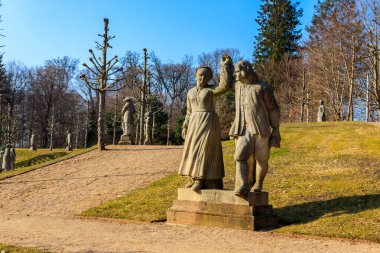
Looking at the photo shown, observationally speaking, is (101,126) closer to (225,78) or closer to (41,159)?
(41,159)

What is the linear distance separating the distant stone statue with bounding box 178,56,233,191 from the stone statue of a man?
0.57m

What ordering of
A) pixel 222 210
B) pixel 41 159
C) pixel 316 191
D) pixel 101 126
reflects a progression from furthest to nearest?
pixel 41 159 → pixel 101 126 → pixel 316 191 → pixel 222 210

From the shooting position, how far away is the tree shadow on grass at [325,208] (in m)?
9.05

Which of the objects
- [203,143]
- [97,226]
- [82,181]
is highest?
[203,143]

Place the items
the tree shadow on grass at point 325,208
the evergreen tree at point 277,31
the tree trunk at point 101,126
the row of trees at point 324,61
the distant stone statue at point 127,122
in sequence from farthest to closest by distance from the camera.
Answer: the evergreen tree at point 277,31 → the row of trees at point 324,61 → the distant stone statue at point 127,122 → the tree trunk at point 101,126 → the tree shadow on grass at point 325,208

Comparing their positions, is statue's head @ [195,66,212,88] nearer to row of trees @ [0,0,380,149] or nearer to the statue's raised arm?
the statue's raised arm

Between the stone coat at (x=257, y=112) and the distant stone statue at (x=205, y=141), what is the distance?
588mm

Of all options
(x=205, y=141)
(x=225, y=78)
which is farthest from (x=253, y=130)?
(x=225, y=78)

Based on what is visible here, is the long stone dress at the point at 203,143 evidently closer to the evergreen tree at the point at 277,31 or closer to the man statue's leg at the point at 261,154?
the man statue's leg at the point at 261,154

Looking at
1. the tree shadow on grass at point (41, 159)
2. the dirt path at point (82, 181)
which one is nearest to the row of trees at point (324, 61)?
the dirt path at point (82, 181)

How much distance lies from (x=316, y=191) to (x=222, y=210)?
12.0 ft

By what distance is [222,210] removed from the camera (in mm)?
8781

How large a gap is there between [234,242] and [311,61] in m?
36.0

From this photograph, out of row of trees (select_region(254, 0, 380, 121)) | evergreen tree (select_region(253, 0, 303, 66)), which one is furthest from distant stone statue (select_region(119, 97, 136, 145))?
evergreen tree (select_region(253, 0, 303, 66))
